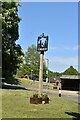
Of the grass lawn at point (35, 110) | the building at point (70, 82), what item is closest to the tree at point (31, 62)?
the building at point (70, 82)

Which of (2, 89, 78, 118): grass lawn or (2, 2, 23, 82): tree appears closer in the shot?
(2, 89, 78, 118): grass lawn

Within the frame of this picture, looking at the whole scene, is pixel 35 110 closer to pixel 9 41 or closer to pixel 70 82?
pixel 9 41

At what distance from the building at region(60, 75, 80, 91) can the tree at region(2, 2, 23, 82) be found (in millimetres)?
24436

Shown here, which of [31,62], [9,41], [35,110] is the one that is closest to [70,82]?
[9,41]

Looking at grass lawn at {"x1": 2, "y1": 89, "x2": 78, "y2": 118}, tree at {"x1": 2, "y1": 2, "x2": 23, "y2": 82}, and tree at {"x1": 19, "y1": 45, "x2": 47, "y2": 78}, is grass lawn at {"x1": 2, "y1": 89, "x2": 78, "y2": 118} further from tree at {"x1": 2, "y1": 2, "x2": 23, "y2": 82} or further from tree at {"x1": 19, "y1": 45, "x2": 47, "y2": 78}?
tree at {"x1": 19, "y1": 45, "x2": 47, "y2": 78}

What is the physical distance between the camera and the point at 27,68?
85.3 m

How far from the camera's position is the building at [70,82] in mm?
50244

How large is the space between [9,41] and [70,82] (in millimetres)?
29306

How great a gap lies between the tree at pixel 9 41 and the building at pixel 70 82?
24.4 meters

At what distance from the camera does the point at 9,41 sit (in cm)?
2611

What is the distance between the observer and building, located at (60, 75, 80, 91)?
50244mm

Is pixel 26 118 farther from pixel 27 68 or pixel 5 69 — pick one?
pixel 27 68

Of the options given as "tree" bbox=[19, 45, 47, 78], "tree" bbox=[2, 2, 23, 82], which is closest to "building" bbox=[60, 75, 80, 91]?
"tree" bbox=[2, 2, 23, 82]

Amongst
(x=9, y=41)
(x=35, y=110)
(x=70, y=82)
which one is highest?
(x=9, y=41)
